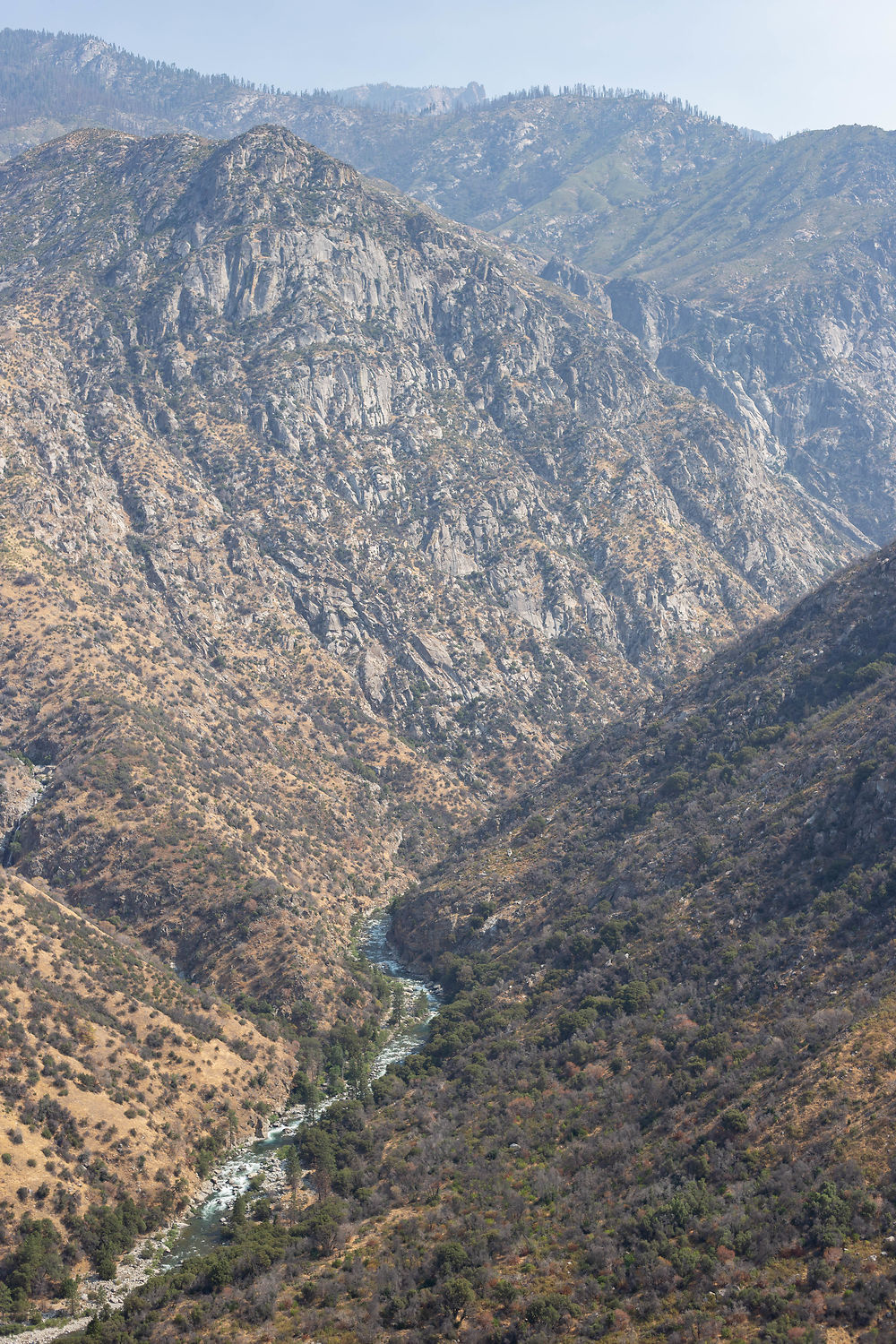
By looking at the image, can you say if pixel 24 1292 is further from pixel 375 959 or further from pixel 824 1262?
pixel 375 959

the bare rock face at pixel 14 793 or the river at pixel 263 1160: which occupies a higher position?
the bare rock face at pixel 14 793

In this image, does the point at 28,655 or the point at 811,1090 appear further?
the point at 28,655

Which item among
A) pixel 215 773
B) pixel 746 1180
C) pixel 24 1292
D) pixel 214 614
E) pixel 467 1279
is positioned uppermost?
pixel 214 614

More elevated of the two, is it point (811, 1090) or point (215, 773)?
point (215, 773)

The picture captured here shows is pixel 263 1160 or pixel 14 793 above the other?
pixel 14 793

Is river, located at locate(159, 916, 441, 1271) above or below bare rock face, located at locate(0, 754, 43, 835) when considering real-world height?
below

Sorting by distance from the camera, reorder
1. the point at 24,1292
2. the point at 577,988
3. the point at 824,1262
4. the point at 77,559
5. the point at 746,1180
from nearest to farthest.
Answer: the point at 824,1262 < the point at 746,1180 < the point at 24,1292 < the point at 577,988 < the point at 77,559

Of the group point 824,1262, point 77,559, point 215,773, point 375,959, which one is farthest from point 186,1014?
point 77,559

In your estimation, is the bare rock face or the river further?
the bare rock face

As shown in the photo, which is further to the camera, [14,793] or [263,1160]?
[14,793]

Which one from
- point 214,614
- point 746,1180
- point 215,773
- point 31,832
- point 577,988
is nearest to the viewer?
point 746,1180

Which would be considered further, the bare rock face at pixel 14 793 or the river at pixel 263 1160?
the bare rock face at pixel 14 793
